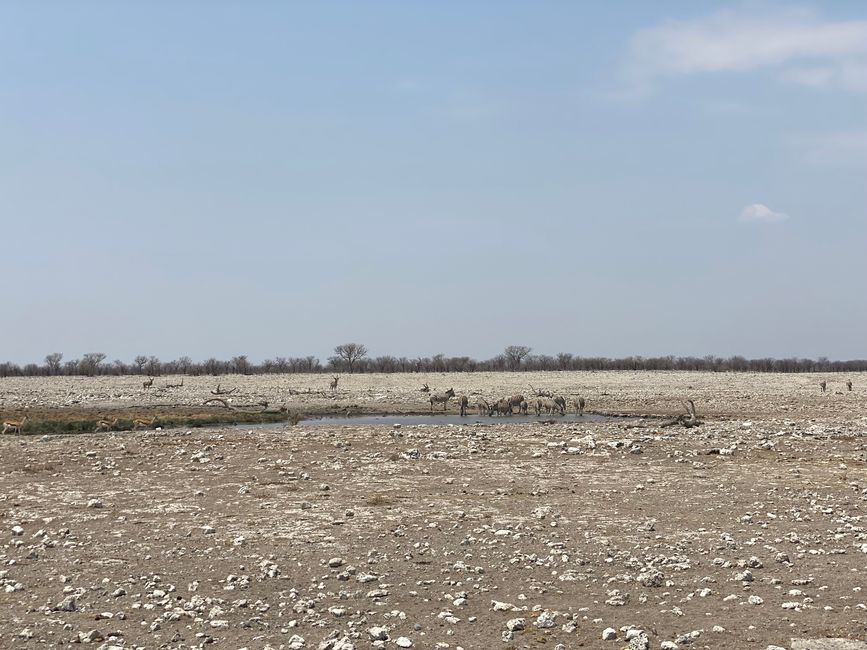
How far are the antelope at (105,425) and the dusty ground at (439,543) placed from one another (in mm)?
10278

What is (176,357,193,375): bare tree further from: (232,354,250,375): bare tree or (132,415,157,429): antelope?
(132,415,157,429): antelope

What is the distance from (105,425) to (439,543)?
25327 millimetres

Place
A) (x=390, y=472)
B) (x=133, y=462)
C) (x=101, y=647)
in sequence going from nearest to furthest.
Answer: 1. (x=101, y=647)
2. (x=390, y=472)
3. (x=133, y=462)

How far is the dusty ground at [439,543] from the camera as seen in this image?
332 inches

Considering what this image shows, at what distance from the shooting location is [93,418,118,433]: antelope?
32.3 metres

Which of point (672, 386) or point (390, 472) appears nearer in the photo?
point (390, 472)

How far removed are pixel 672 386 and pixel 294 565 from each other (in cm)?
5102

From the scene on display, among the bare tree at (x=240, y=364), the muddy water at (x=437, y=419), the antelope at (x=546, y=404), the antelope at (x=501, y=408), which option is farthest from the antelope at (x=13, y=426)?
the bare tree at (x=240, y=364)

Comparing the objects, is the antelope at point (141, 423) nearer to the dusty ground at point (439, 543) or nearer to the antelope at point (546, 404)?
the dusty ground at point (439, 543)

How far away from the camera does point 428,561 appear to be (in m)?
10.9

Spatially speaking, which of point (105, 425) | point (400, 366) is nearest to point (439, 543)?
point (105, 425)

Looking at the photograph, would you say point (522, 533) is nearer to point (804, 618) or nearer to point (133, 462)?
point (804, 618)

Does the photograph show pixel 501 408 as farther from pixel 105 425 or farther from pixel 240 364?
pixel 240 364

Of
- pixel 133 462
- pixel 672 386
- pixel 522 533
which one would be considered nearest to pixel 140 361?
pixel 672 386
